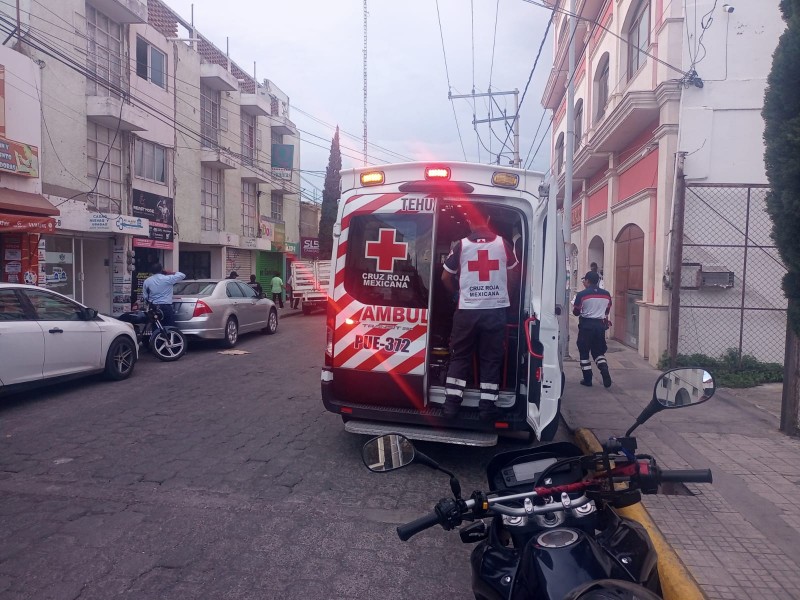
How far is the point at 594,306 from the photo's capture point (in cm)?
908

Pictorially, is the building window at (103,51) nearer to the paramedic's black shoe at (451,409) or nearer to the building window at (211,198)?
the building window at (211,198)

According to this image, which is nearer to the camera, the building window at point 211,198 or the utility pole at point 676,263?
the utility pole at point 676,263

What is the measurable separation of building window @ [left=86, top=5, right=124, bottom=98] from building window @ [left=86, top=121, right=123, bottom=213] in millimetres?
1075

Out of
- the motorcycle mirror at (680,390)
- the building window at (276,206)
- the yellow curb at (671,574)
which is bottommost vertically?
the yellow curb at (671,574)

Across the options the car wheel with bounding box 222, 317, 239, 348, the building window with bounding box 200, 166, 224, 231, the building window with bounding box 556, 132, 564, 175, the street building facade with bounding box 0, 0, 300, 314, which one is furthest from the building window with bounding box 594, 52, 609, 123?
the building window with bounding box 200, 166, 224, 231

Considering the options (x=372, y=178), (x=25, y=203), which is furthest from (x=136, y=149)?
(x=372, y=178)

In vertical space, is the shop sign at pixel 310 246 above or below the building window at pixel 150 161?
below

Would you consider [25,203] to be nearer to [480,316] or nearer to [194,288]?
[194,288]

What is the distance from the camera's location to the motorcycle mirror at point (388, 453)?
225 centimetres

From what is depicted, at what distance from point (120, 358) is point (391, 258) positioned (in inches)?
221

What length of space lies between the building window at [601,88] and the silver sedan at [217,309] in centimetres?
1023

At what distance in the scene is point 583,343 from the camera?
30.1ft

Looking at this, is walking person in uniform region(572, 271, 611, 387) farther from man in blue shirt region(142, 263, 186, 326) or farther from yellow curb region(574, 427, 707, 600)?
man in blue shirt region(142, 263, 186, 326)

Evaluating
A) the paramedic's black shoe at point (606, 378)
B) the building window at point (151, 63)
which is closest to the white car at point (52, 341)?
the paramedic's black shoe at point (606, 378)
